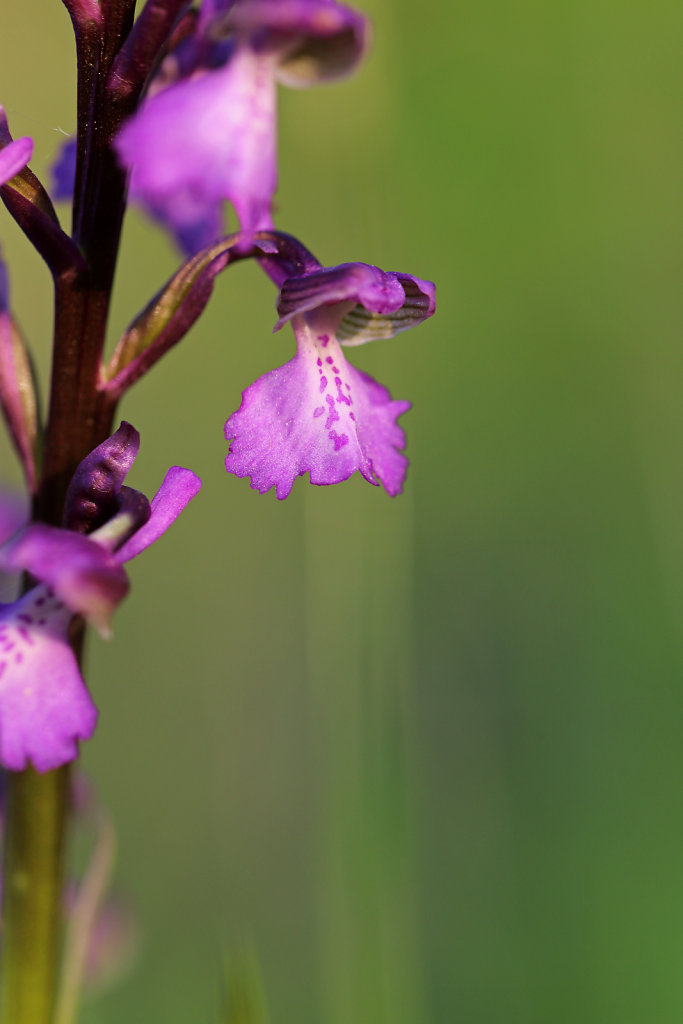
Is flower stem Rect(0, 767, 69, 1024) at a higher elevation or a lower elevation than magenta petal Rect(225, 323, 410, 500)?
lower

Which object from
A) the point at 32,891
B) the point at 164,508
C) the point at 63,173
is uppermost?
the point at 63,173

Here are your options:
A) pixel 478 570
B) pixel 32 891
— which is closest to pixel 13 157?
pixel 32 891

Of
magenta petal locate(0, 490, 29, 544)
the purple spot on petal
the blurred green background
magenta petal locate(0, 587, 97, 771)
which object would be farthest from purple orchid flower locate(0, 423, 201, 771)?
the blurred green background

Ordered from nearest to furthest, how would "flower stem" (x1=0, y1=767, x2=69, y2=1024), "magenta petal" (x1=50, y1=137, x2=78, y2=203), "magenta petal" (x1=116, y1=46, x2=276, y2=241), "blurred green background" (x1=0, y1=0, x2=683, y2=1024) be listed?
"magenta petal" (x1=116, y1=46, x2=276, y2=241) → "flower stem" (x1=0, y1=767, x2=69, y2=1024) → "magenta petal" (x1=50, y1=137, x2=78, y2=203) → "blurred green background" (x1=0, y1=0, x2=683, y2=1024)

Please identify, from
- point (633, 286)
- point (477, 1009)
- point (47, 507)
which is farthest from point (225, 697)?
point (47, 507)

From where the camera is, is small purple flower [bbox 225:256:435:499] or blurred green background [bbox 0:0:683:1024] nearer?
small purple flower [bbox 225:256:435:499]

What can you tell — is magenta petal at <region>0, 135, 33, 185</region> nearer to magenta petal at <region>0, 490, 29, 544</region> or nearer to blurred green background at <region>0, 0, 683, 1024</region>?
magenta petal at <region>0, 490, 29, 544</region>

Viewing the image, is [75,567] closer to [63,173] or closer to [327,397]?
[327,397]
